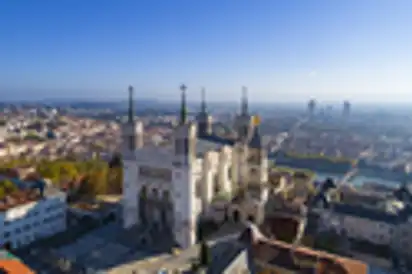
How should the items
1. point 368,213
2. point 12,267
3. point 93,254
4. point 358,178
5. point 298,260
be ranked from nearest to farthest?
point 12,267 < point 298,260 < point 93,254 < point 368,213 < point 358,178

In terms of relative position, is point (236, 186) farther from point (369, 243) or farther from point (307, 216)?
point (369, 243)

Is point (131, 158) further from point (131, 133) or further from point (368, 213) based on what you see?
point (368, 213)

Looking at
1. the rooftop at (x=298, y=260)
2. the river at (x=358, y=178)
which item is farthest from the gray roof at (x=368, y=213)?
the river at (x=358, y=178)

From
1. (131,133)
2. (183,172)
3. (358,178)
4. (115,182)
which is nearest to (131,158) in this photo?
(131,133)

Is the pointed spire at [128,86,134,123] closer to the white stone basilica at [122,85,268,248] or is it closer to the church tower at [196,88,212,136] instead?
the white stone basilica at [122,85,268,248]

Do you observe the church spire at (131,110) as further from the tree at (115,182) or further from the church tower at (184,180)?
the tree at (115,182)

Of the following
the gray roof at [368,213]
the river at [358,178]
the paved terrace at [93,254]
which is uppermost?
the gray roof at [368,213]

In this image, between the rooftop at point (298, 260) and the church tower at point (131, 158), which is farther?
the church tower at point (131, 158)

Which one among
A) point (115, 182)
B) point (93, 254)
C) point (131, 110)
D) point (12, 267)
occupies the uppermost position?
point (131, 110)
